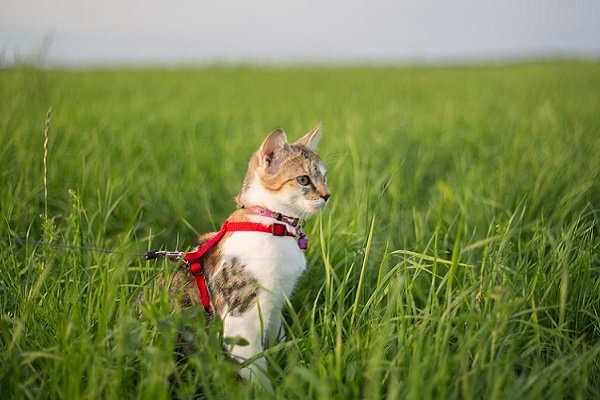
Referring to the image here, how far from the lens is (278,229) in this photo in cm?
208

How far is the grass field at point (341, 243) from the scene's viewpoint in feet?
5.89

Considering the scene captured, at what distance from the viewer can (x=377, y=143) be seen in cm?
527

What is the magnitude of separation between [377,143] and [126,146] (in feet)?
7.73

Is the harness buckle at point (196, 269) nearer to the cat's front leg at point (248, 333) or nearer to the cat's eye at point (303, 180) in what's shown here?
the cat's front leg at point (248, 333)

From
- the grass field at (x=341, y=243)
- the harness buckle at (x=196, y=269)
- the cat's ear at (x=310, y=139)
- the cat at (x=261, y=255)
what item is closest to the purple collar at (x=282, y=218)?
the cat at (x=261, y=255)

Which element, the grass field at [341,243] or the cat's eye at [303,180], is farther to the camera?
the cat's eye at [303,180]

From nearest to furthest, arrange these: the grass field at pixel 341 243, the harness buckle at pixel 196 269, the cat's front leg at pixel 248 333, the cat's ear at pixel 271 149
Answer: the grass field at pixel 341 243
the cat's front leg at pixel 248 333
the harness buckle at pixel 196 269
the cat's ear at pixel 271 149

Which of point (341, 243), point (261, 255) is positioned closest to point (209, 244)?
point (261, 255)

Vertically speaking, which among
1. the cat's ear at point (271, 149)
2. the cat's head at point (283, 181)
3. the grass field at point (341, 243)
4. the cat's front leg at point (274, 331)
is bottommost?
the cat's front leg at point (274, 331)

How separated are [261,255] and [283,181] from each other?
1.12ft

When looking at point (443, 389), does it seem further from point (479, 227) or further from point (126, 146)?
point (126, 146)

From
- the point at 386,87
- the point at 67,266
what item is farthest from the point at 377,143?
the point at 386,87

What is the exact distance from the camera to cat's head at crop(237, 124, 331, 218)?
221cm

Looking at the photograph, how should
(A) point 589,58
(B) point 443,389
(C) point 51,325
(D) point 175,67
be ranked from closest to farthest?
(B) point 443,389
(C) point 51,325
(D) point 175,67
(A) point 589,58
